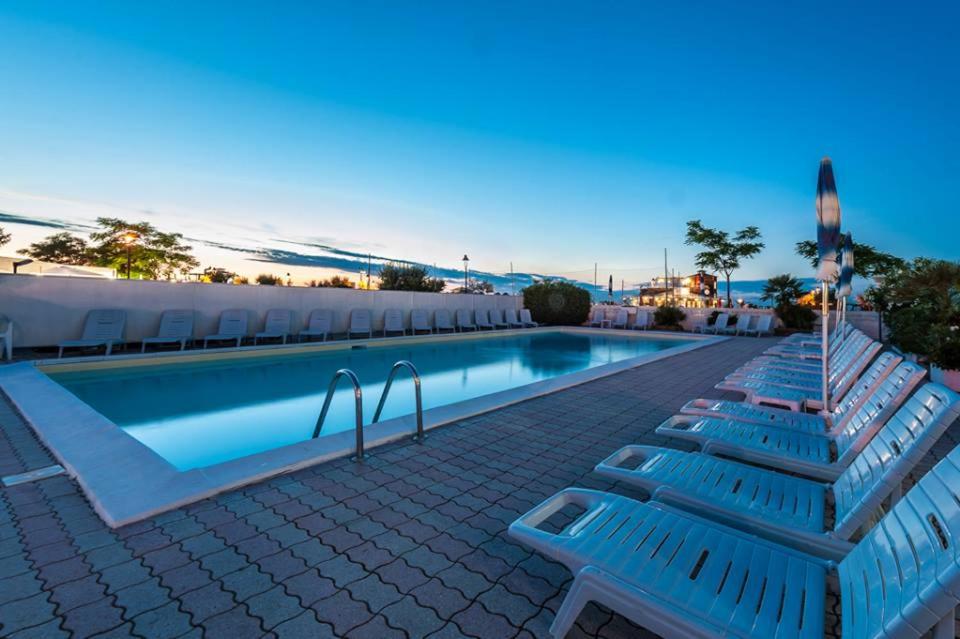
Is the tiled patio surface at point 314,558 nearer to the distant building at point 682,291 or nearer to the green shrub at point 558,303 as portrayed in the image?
the green shrub at point 558,303

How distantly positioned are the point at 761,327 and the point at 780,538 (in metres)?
15.4

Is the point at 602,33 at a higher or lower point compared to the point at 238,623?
higher

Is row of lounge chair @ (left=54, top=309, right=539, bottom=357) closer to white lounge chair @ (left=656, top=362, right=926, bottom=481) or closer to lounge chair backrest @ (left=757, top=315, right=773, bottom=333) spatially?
lounge chair backrest @ (left=757, top=315, right=773, bottom=333)

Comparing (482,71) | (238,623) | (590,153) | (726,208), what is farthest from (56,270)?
(726,208)

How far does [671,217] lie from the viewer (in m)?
22.1

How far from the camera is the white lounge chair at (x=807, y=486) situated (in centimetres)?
146

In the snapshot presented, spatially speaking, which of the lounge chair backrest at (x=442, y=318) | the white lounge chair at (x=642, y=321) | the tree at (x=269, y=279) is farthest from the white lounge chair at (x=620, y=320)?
the tree at (x=269, y=279)

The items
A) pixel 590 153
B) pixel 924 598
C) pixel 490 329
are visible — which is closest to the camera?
pixel 924 598

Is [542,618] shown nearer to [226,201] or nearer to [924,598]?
[924,598]

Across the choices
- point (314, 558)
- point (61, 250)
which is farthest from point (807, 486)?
point (61, 250)

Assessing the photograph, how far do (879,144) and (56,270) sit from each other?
32778 millimetres

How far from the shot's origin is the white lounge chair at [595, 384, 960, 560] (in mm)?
1457

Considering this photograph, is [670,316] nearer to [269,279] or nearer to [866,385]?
[866,385]

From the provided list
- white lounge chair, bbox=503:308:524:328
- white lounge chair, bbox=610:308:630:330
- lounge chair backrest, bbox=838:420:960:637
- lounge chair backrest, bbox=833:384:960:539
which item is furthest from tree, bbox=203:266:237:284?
lounge chair backrest, bbox=838:420:960:637
